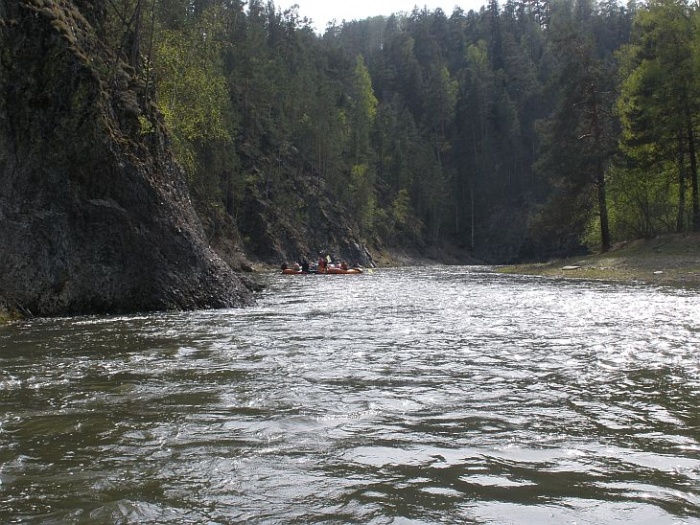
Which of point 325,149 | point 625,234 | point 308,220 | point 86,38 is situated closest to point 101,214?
point 86,38

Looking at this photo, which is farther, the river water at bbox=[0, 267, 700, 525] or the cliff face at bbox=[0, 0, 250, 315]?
the cliff face at bbox=[0, 0, 250, 315]

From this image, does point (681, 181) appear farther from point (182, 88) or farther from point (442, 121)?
point (442, 121)

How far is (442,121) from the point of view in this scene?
10456 centimetres

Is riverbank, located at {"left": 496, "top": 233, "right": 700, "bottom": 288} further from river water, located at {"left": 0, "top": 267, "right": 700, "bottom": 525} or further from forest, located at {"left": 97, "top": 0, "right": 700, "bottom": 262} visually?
river water, located at {"left": 0, "top": 267, "right": 700, "bottom": 525}

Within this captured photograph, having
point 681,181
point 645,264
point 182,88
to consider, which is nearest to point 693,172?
point 681,181

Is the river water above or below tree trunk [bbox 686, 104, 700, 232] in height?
below

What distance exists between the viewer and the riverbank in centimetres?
2638

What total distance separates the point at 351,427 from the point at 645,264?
28.4 meters

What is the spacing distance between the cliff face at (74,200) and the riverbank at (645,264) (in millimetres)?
18730

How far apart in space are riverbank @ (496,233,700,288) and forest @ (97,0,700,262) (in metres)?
2.41

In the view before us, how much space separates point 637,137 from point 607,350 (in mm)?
29168

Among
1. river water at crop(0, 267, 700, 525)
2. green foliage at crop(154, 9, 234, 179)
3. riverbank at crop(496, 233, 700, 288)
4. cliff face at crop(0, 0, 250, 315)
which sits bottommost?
river water at crop(0, 267, 700, 525)

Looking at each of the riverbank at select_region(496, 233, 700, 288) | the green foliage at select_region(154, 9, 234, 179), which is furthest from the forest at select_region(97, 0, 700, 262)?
the riverbank at select_region(496, 233, 700, 288)

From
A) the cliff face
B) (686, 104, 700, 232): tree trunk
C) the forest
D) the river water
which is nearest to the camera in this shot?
the river water
